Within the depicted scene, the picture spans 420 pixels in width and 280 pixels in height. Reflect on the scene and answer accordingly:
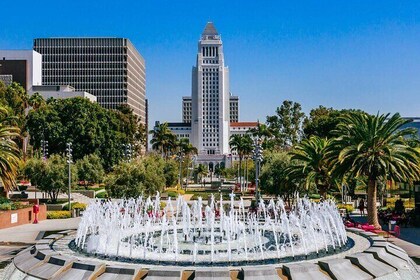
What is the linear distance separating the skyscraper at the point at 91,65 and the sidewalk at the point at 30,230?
102 metres

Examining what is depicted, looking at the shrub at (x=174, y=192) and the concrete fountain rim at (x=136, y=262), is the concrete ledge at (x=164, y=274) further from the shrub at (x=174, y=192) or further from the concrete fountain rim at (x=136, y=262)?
the shrub at (x=174, y=192)

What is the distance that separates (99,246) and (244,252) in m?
5.10

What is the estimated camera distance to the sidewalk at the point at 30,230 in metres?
26.6

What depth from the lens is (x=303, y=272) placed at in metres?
13.7

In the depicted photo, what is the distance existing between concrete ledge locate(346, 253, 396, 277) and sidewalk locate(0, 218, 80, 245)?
17.0 m

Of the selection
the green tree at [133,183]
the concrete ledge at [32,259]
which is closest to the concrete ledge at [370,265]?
the concrete ledge at [32,259]

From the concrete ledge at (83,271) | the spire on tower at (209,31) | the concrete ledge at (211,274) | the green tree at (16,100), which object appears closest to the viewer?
the concrete ledge at (211,274)

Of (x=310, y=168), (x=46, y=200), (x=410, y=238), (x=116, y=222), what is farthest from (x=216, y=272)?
(x=46, y=200)

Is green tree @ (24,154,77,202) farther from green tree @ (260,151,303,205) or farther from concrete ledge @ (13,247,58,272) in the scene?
concrete ledge @ (13,247,58,272)

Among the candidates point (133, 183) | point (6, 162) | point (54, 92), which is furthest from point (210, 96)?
point (6, 162)

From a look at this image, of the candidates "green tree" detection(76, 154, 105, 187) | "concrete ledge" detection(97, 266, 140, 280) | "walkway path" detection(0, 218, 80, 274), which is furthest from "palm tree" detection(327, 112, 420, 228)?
"green tree" detection(76, 154, 105, 187)

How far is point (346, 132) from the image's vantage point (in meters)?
29.9

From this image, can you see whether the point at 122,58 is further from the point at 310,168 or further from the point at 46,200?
the point at 310,168

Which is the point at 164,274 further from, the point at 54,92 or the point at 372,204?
the point at 54,92
